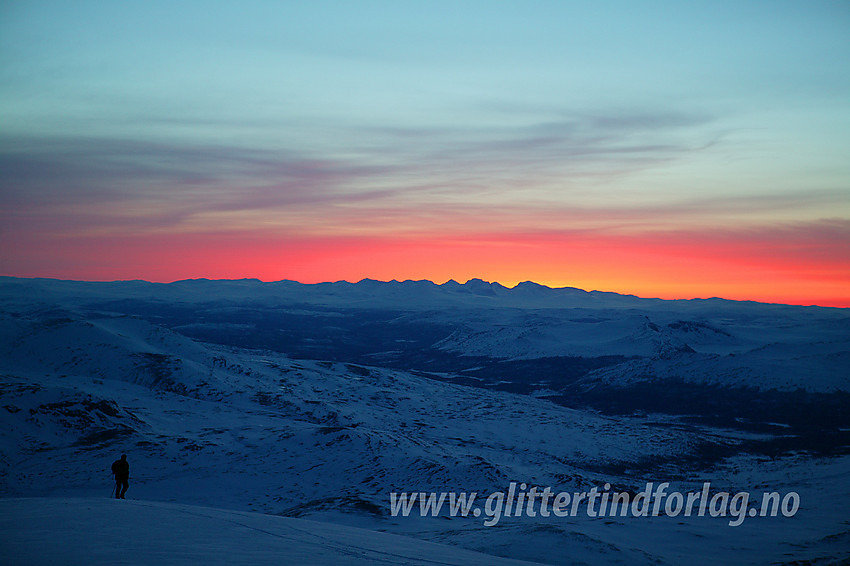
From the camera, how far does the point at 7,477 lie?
27.1 metres

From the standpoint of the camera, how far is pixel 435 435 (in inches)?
1636

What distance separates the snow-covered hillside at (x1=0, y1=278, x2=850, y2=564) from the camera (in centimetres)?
2055

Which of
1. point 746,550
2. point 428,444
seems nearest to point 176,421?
point 428,444

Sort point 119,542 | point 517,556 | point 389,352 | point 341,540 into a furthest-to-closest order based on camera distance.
Answer: 1. point 389,352
2. point 517,556
3. point 341,540
4. point 119,542

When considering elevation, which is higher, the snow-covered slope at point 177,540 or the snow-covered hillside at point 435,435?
the snow-covered slope at point 177,540

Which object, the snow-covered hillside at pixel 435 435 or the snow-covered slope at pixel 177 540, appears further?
the snow-covered hillside at pixel 435 435

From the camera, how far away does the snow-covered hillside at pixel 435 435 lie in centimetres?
2055

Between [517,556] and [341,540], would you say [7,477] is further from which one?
[517,556]

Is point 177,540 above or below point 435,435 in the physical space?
above

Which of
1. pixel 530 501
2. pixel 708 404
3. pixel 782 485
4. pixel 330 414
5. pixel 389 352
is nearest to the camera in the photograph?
pixel 530 501

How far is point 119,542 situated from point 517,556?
10962 mm

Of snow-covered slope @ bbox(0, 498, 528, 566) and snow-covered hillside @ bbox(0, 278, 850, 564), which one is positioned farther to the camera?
snow-covered hillside @ bbox(0, 278, 850, 564)

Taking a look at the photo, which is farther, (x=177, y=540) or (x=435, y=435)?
(x=435, y=435)

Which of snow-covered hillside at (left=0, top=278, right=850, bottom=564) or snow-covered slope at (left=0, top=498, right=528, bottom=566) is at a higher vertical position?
snow-covered slope at (left=0, top=498, right=528, bottom=566)
